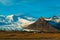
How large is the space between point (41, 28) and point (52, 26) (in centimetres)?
1451

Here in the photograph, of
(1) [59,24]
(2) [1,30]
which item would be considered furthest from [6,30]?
(1) [59,24]

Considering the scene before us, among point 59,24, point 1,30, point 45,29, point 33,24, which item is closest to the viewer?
point 1,30

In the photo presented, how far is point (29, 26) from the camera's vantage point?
464 ft

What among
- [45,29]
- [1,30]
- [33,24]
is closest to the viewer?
[1,30]

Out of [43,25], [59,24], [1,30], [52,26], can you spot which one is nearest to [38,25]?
[43,25]

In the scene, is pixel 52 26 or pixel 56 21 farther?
pixel 56 21

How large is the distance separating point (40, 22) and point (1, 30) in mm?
34839

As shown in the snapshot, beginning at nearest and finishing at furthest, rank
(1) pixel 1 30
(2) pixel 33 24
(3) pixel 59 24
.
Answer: (1) pixel 1 30 → (2) pixel 33 24 → (3) pixel 59 24

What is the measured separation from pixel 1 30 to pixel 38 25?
126 ft

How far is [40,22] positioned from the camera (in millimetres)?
138375

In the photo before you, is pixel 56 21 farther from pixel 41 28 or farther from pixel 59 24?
pixel 41 28

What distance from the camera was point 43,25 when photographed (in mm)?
143500

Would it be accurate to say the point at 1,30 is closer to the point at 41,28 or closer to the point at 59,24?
the point at 41,28

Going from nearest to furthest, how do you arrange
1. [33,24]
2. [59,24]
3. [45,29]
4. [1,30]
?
[1,30] → [45,29] → [33,24] → [59,24]
